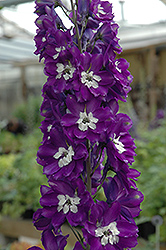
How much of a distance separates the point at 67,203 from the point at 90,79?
0.91ft

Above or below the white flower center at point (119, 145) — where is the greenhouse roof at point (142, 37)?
above

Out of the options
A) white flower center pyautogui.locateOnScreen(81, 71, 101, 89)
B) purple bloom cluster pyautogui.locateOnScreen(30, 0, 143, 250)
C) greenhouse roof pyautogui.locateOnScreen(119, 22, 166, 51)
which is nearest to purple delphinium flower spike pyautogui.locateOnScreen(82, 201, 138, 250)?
purple bloom cluster pyautogui.locateOnScreen(30, 0, 143, 250)

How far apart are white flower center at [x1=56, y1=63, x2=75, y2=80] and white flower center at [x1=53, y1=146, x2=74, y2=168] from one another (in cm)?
16

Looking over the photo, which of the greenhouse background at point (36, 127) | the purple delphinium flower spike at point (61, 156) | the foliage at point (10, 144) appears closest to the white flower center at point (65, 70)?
the purple delphinium flower spike at point (61, 156)

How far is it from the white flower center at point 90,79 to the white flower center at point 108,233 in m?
0.30

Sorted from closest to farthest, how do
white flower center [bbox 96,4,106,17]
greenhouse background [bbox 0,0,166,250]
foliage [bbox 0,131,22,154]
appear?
white flower center [bbox 96,4,106,17] < greenhouse background [bbox 0,0,166,250] < foliage [bbox 0,131,22,154]

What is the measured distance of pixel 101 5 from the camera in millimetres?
835

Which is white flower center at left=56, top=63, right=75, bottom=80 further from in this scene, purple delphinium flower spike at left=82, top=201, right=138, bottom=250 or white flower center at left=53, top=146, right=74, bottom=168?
purple delphinium flower spike at left=82, top=201, right=138, bottom=250

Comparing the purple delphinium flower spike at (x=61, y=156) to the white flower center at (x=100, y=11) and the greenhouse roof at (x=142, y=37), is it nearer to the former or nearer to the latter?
the white flower center at (x=100, y=11)

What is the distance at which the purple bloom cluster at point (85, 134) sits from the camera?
2.34 feet

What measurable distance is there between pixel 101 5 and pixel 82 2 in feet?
0.20

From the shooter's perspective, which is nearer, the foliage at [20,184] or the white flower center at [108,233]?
the white flower center at [108,233]

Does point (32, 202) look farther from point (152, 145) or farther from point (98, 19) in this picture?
point (98, 19)

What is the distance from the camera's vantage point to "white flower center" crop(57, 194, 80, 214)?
710 millimetres
